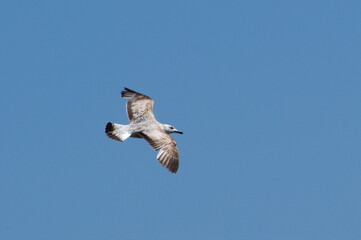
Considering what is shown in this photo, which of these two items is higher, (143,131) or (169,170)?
(143,131)

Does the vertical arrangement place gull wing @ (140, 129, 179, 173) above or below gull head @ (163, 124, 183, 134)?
below

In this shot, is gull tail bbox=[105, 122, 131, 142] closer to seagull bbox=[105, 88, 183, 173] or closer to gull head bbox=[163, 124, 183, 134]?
seagull bbox=[105, 88, 183, 173]

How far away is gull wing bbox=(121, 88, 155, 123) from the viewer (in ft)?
127

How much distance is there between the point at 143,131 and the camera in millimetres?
37062

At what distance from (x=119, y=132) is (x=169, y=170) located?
3.83 meters

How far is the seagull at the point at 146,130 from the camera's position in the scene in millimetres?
34875

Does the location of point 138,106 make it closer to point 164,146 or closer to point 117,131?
point 117,131

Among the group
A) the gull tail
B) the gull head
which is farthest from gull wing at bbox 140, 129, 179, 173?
the gull head

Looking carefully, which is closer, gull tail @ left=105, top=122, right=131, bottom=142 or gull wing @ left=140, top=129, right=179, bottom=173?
gull wing @ left=140, top=129, right=179, bottom=173

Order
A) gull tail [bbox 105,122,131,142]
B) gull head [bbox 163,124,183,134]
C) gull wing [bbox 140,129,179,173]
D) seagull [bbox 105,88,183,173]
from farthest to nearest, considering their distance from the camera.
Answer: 1. gull head [bbox 163,124,183,134]
2. gull tail [bbox 105,122,131,142]
3. seagull [bbox 105,88,183,173]
4. gull wing [bbox 140,129,179,173]

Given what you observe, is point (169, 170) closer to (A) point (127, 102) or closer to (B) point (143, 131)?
(B) point (143, 131)

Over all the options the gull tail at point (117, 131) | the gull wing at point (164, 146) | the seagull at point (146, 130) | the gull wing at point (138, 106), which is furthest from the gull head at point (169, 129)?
the gull tail at point (117, 131)

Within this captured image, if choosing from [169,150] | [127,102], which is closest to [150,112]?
[127,102]

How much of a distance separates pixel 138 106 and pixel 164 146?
4.42 m
